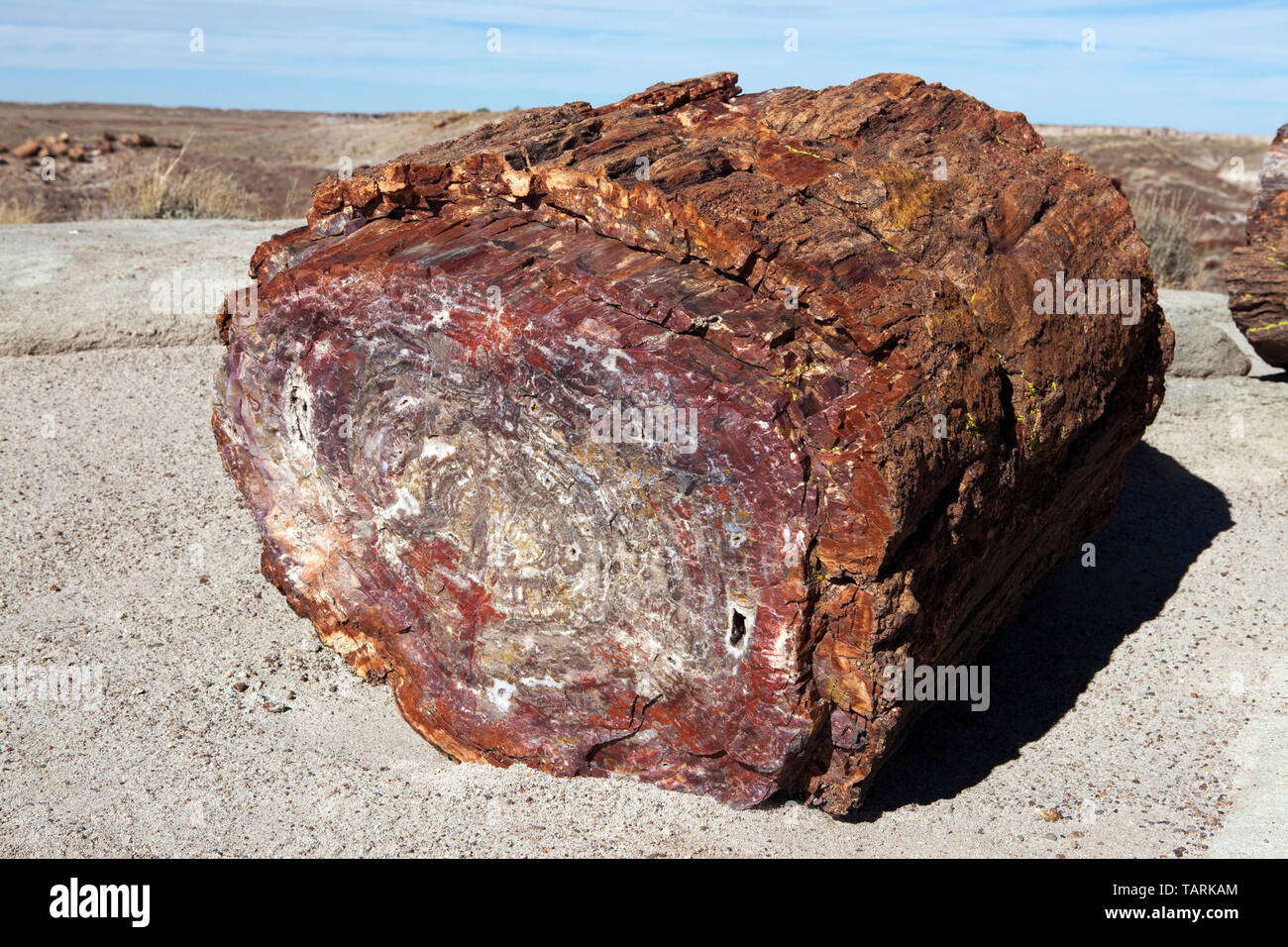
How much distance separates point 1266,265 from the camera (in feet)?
20.9

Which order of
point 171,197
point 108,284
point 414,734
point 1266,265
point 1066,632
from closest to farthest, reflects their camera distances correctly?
1. point 414,734
2. point 1066,632
3. point 1266,265
4. point 108,284
5. point 171,197

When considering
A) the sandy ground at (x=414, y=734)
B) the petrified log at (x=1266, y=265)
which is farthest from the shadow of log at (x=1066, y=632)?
the petrified log at (x=1266, y=265)

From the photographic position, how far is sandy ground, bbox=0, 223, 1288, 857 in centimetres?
307

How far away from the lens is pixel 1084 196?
3.96 metres

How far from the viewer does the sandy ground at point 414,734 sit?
121 inches

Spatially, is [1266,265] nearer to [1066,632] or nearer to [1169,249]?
[1066,632]

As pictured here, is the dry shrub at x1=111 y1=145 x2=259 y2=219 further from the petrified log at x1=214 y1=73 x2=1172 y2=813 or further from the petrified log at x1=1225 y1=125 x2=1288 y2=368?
the petrified log at x1=1225 y1=125 x2=1288 y2=368

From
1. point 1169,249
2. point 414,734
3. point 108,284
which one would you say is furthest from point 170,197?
point 1169,249

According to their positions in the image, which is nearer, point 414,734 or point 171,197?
point 414,734

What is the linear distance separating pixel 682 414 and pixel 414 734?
1.64 m

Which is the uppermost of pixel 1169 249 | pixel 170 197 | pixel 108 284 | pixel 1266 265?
pixel 170 197

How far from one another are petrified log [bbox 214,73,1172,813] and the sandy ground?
23 centimetres

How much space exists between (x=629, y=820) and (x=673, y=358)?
137 centimetres

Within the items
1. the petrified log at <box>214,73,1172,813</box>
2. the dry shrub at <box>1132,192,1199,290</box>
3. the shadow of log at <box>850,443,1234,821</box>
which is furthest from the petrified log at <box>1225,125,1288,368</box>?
the dry shrub at <box>1132,192,1199,290</box>
